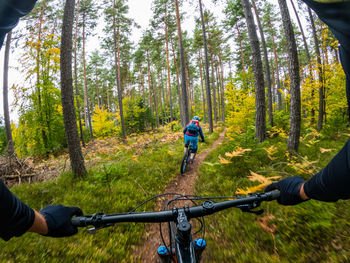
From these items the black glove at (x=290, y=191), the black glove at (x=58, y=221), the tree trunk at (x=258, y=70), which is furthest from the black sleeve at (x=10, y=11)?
the tree trunk at (x=258, y=70)

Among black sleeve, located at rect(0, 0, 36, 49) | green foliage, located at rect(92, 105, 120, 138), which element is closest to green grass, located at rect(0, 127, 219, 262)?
black sleeve, located at rect(0, 0, 36, 49)

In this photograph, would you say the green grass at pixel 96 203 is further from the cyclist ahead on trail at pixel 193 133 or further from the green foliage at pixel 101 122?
the green foliage at pixel 101 122

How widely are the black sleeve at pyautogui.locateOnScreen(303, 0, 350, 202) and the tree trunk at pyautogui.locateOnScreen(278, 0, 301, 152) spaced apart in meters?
5.74

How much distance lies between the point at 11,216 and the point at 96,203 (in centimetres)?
342

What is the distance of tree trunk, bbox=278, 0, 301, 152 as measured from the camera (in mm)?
5410

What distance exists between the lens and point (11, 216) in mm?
880


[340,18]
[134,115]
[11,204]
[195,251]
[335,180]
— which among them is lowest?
[195,251]

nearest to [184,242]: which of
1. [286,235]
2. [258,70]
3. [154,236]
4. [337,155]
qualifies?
[337,155]

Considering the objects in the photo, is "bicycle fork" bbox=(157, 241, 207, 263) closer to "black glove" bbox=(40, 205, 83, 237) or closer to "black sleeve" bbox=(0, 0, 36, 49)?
"black glove" bbox=(40, 205, 83, 237)

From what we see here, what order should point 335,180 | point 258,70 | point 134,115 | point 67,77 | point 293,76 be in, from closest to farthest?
point 335,180, point 67,77, point 293,76, point 258,70, point 134,115

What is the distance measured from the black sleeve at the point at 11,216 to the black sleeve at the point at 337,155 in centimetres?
206

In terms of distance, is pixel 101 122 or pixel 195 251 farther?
pixel 101 122

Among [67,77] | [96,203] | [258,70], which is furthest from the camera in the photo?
[258,70]

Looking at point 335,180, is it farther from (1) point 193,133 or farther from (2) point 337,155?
(1) point 193,133
